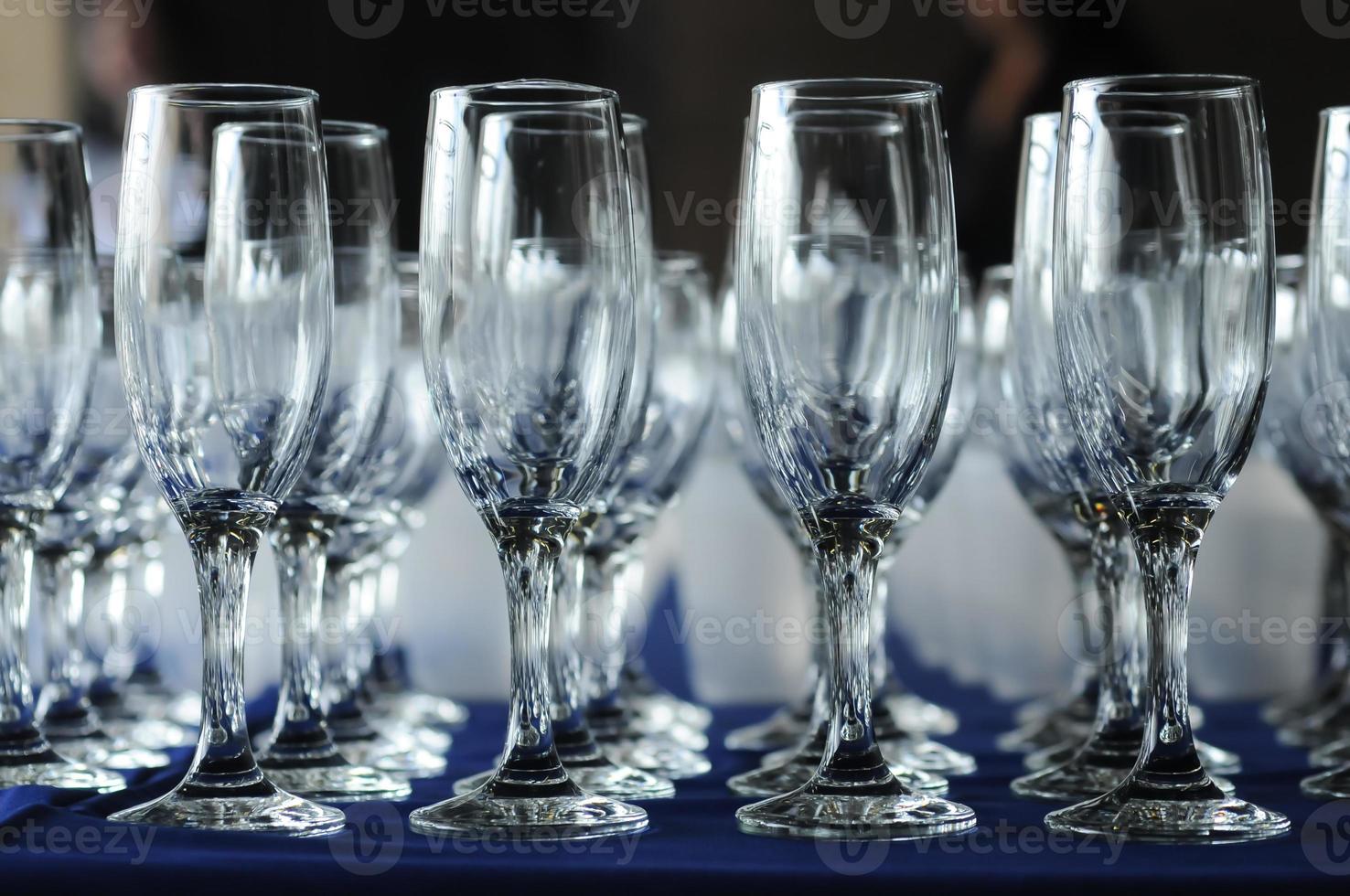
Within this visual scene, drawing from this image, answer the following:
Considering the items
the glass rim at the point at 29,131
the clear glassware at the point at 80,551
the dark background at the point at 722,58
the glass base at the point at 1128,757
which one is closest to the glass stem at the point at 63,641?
the clear glassware at the point at 80,551

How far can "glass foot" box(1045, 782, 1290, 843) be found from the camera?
62 cm

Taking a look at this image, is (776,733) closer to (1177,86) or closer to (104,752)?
(104,752)

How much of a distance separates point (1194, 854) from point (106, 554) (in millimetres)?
794

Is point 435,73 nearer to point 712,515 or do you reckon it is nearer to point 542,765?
point 712,515

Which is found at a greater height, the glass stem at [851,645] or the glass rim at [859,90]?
the glass rim at [859,90]

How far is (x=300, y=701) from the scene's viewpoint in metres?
0.85

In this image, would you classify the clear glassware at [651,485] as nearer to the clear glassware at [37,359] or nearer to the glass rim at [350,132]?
the glass rim at [350,132]

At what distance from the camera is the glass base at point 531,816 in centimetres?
63

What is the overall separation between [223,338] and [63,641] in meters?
0.42

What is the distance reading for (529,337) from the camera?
0.65m

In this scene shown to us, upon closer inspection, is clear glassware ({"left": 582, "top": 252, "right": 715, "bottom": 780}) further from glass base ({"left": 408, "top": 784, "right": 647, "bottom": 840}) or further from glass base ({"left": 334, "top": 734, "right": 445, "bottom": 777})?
glass base ({"left": 408, "top": 784, "right": 647, "bottom": 840})

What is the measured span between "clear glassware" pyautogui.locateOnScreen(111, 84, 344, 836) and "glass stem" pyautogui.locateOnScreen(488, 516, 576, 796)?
0.24ft

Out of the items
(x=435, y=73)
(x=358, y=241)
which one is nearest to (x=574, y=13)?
(x=435, y=73)

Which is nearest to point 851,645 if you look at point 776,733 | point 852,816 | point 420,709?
point 852,816
